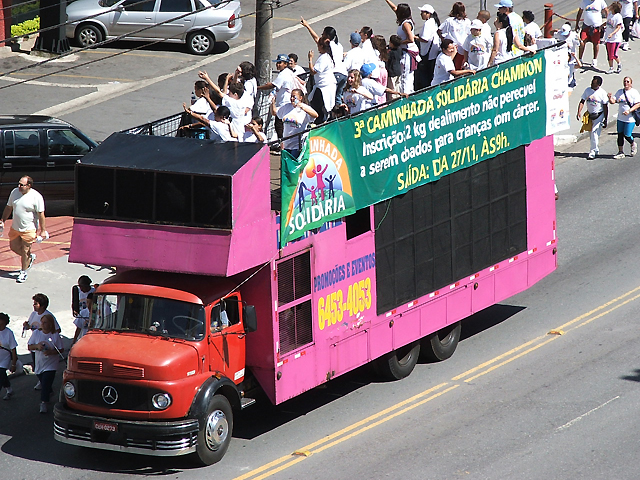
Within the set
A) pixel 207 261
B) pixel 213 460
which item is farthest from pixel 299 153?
pixel 213 460

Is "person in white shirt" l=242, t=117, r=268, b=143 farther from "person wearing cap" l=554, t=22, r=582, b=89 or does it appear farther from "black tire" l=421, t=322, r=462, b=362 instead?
"person wearing cap" l=554, t=22, r=582, b=89

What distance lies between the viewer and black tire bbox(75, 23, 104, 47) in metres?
32.4

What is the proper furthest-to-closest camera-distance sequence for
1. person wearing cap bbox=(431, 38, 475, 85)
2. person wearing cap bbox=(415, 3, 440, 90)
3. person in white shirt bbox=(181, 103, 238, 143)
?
person wearing cap bbox=(415, 3, 440, 90), person wearing cap bbox=(431, 38, 475, 85), person in white shirt bbox=(181, 103, 238, 143)

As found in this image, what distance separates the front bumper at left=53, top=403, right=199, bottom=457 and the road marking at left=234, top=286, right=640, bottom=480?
82 cm

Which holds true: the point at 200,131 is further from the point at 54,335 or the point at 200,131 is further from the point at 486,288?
the point at 486,288

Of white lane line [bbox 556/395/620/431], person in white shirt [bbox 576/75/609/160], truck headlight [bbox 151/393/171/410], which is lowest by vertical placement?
white lane line [bbox 556/395/620/431]

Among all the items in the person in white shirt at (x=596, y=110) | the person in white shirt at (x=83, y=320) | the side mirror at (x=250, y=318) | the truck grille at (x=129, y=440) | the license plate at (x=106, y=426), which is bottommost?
the truck grille at (x=129, y=440)

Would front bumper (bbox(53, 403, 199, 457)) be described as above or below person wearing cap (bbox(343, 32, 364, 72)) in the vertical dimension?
below

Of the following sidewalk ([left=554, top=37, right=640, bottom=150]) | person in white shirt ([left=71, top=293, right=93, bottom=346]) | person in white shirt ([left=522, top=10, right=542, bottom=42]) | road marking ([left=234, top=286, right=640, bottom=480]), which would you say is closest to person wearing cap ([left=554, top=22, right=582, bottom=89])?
sidewalk ([left=554, top=37, right=640, bottom=150])

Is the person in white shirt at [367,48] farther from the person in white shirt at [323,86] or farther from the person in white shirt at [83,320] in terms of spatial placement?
the person in white shirt at [83,320]

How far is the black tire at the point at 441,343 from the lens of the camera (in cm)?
1767

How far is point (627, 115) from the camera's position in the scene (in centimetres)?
2633

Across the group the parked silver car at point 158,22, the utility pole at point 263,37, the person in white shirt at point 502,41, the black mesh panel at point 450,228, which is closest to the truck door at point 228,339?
the black mesh panel at point 450,228

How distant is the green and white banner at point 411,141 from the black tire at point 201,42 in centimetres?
1576
